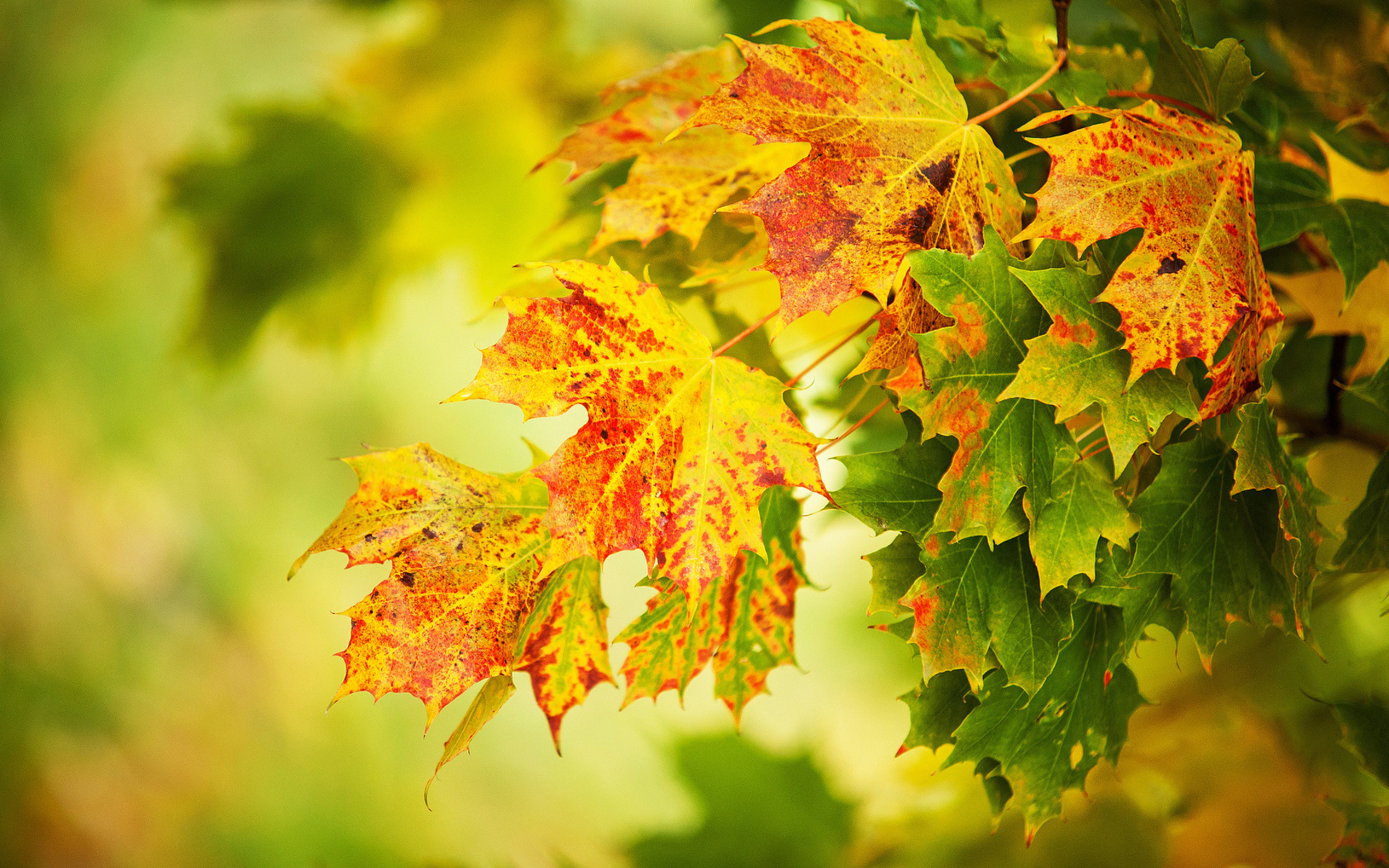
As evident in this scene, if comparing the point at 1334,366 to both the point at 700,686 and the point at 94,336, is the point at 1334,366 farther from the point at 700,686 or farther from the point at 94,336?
the point at 94,336

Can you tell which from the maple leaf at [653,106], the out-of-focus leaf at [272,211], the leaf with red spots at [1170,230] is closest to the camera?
the leaf with red spots at [1170,230]

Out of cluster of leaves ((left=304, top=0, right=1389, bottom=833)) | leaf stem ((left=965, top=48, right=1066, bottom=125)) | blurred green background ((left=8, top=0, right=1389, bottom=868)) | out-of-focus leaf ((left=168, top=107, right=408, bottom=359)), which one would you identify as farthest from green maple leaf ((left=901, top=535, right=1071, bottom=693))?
out-of-focus leaf ((left=168, top=107, right=408, bottom=359))

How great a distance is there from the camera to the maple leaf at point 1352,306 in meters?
0.25

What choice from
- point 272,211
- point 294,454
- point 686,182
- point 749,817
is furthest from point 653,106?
point 294,454

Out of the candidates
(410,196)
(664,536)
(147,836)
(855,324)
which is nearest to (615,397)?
(664,536)

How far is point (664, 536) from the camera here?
0.65 feet

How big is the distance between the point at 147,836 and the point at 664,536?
1.18 meters

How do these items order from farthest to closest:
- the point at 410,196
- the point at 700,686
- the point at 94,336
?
the point at 94,336 < the point at 700,686 < the point at 410,196

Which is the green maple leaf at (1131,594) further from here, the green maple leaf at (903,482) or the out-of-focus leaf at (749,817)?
the out-of-focus leaf at (749,817)

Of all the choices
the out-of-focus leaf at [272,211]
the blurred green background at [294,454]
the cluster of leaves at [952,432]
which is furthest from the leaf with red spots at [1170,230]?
the out-of-focus leaf at [272,211]

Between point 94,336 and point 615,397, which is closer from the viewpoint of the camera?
point 615,397

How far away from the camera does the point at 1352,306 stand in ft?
0.85

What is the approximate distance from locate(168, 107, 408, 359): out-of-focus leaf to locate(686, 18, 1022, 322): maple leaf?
1.88 feet

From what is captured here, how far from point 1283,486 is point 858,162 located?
12 cm
